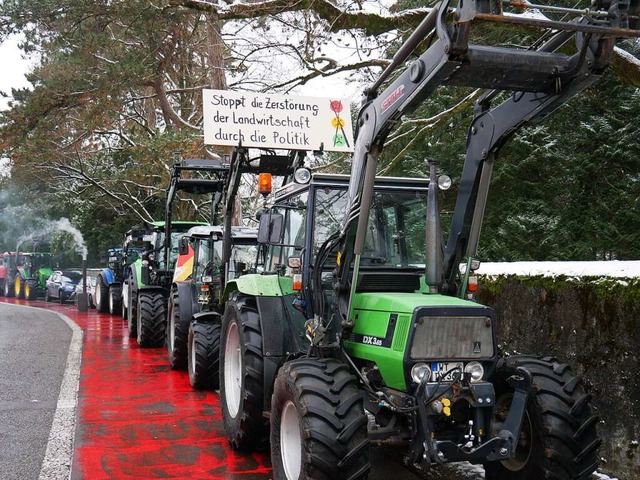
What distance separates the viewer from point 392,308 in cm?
468

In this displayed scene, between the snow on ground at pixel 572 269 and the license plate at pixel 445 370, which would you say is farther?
the snow on ground at pixel 572 269

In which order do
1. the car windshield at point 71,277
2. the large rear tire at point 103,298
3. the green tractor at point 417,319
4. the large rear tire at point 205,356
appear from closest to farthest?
the green tractor at point 417,319, the large rear tire at point 205,356, the large rear tire at point 103,298, the car windshield at point 71,277

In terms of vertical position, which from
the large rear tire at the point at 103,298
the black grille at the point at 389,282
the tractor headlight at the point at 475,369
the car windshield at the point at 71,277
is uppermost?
the black grille at the point at 389,282

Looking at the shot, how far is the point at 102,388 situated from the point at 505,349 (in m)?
5.09

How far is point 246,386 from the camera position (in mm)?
5766

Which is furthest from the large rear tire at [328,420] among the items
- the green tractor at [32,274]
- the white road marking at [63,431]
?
the green tractor at [32,274]

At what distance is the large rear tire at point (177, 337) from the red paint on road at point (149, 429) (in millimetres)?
194

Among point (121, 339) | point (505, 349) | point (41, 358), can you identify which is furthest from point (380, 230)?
point (121, 339)

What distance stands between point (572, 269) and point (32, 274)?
26640 millimetres

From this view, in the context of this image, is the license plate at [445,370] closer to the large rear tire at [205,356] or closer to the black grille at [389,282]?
the black grille at [389,282]

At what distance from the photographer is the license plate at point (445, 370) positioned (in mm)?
4461

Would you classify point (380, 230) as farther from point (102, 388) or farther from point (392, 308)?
point (102, 388)

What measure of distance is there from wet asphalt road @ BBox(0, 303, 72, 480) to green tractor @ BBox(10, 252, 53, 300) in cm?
1205

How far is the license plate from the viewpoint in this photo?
446cm
